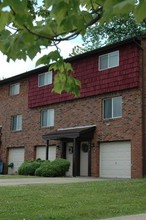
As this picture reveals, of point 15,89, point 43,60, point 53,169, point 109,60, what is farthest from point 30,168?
point 43,60

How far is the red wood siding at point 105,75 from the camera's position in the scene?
24.4 meters

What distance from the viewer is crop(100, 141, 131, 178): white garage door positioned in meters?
24.3

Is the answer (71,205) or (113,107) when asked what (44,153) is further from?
(71,205)

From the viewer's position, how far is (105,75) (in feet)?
85.8

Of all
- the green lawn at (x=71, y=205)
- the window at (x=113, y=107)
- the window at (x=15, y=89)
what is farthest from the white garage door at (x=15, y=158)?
the green lawn at (x=71, y=205)

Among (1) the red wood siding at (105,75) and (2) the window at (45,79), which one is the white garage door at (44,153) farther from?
(2) the window at (45,79)

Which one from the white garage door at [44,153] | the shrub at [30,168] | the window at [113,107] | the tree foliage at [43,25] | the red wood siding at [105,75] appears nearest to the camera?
the tree foliage at [43,25]

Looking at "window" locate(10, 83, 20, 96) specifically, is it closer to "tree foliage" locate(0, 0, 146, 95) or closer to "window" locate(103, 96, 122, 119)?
"window" locate(103, 96, 122, 119)

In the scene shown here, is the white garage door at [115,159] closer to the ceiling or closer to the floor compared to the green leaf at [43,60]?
closer to the floor

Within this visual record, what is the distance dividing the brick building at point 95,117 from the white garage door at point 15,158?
0.09m

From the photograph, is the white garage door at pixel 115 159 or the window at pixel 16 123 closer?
the white garage door at pixel 115 159

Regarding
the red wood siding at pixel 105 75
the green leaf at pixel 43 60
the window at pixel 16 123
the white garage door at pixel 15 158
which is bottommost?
the white garage door at pixel 15 158

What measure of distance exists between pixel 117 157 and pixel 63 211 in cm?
1611

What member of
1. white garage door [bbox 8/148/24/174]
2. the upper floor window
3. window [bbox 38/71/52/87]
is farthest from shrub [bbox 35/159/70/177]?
white garage door [bbox 8/148/24/174]
